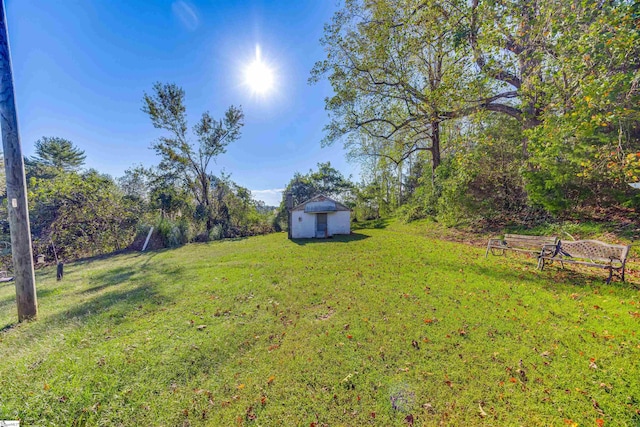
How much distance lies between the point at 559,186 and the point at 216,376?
535 inches

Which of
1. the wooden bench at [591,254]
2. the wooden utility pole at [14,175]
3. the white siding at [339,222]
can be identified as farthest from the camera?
the white siding at [339,222]

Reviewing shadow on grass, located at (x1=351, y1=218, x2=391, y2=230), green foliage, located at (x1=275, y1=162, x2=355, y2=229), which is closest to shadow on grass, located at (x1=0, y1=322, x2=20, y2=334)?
shadow on grass, located at (x1=351, y1=218, x2=391, y2=230)

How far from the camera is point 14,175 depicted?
3.90 meters

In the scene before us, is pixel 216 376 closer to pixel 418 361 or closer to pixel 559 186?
pixel 418 361

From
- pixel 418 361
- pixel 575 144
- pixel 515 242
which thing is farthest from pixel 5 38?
pixel 575 144

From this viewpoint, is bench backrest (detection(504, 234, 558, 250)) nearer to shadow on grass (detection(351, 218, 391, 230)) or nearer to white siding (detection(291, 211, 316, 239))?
white siding (detection(291, 211, 316, 239))

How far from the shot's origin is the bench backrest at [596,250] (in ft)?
17.1

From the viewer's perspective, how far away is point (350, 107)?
14.6m

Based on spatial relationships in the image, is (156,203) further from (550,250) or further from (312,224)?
(550,250)

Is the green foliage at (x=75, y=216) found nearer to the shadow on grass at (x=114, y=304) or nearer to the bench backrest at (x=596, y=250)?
the shadow on grass at (x=114, y=304)

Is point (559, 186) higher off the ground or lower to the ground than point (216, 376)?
higher

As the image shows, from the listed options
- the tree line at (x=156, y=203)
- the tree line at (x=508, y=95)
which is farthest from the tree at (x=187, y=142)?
the tree line at (x=508, y=95)

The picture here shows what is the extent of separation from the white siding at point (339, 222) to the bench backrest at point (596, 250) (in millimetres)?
12333

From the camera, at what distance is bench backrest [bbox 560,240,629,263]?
5.20 meters
